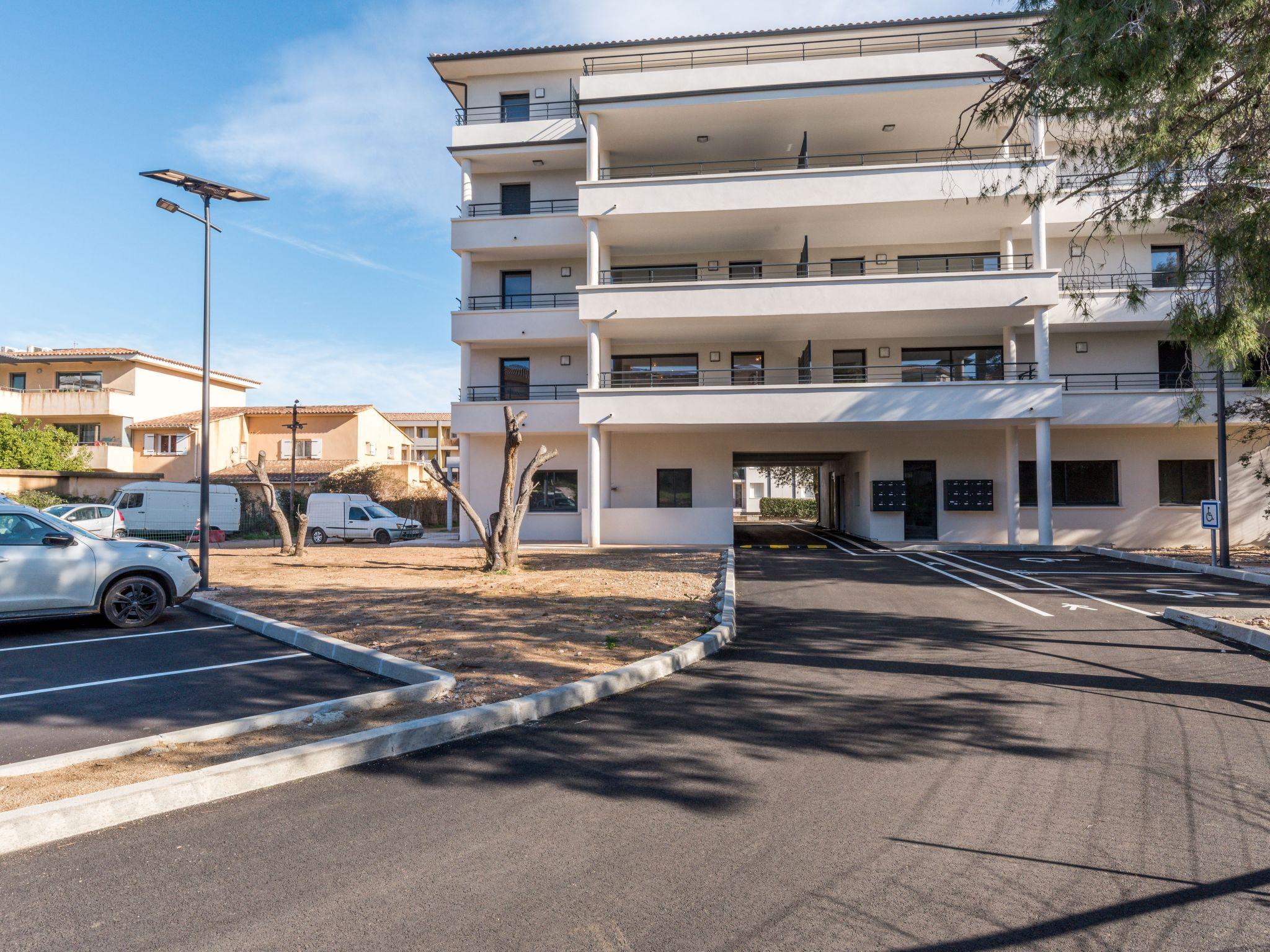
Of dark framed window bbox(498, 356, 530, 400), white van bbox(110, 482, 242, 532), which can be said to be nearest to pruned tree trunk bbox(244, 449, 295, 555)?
dark framed window bbox(498, 356, 530, 400)

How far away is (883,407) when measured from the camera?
2050cm

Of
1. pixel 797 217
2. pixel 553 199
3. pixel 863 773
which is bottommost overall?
pixel 863 773

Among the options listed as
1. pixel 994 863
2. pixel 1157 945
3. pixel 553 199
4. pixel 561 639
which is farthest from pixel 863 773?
pixel 553 199

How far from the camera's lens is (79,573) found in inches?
346

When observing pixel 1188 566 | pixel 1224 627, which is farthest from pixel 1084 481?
pixel 1224 627

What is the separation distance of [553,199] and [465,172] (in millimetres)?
3197

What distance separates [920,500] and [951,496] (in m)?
1.00

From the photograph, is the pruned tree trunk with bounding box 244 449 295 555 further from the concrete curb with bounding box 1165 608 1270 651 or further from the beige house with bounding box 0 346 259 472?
the beige house with bounding box 0 346 259 472

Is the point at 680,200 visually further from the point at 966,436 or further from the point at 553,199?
the point at 966,436

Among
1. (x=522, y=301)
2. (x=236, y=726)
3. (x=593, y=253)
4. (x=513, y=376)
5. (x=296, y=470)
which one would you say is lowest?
(x=236, y=726)

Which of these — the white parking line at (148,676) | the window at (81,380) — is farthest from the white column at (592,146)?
the window at (81,380)

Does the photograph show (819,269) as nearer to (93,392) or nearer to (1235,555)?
(1235,555)

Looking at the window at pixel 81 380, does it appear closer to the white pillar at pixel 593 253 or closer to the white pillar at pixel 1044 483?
the white pillar at pixel 593 253

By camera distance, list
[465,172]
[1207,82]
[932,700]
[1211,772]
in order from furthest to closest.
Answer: [465,172], [1207,82], [932,700], [1211,772]
